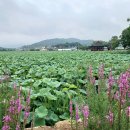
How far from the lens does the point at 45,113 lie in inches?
224

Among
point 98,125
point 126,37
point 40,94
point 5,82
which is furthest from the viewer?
point 126,37

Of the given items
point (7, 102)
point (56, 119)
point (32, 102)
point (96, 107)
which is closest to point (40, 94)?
point (32, 102)

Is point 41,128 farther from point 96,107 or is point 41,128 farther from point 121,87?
point 121,87

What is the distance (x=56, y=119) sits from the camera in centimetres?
590

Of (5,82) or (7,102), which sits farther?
(5,82)

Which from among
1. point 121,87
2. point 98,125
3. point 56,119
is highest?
point 121,87

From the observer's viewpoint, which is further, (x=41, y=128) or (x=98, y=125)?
(x=41, y=128)

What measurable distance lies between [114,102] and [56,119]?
2.46m

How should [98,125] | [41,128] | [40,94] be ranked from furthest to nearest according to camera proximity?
[40,94] → [41,128] → [98,125]

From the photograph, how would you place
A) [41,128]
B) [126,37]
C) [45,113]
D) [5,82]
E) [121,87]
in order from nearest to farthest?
[121,87] < [41,128] < [5,82] < [45,113] < [126,37]

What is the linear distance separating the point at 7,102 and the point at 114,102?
1.34 m

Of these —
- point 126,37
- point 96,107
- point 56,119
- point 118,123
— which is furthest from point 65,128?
point 126,37

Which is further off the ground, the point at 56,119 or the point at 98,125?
the point at 98,125

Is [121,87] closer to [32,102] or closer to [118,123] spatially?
[118,123]
